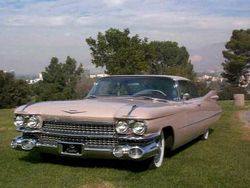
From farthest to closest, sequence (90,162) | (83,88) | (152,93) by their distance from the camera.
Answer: (83,88)
(152,93)
(90,162)

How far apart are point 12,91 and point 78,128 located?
4088 cm

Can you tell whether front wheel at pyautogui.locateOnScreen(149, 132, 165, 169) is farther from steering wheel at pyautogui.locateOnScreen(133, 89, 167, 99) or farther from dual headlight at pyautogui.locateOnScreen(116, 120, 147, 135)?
steering wheel at pyautogui.locateOnScreen(133, 89, 167, 99)

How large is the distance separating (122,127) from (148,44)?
119 ft

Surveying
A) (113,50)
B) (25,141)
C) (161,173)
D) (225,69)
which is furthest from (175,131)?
(225,69)

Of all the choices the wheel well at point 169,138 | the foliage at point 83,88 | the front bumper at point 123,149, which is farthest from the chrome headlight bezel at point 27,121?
the foliage at point 83,88

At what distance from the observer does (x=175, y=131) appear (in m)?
7.80

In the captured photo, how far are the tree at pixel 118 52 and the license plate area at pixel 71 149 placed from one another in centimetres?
3225

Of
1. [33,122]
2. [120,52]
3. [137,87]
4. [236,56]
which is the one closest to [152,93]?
[137,87]

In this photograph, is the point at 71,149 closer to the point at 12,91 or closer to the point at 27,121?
the point at 27,121

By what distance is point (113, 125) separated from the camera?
22.0 feet

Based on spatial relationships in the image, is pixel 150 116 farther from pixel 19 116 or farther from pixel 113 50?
pixel 113 50

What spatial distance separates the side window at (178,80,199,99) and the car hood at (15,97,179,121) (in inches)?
43.9

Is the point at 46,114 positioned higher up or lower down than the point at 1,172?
higher up

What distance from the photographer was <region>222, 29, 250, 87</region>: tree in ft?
175
